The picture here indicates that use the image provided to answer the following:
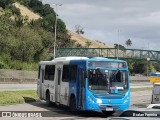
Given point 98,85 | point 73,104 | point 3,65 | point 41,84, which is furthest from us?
point 3,65

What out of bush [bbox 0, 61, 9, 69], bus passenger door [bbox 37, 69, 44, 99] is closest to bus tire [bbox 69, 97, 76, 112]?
bus passenger door [bbox 37, 69, 44, 99]

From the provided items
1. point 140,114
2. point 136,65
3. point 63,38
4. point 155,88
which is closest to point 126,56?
point 63,38

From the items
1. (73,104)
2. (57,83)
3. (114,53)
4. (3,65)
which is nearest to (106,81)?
(73,104)

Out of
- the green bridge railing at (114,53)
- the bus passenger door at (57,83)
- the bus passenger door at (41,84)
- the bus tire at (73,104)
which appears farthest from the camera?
the green bridge railing at (114,53)

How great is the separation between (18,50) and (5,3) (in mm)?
72450

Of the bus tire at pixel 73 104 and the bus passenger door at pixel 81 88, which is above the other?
the bus passenger door at pixel 81 88

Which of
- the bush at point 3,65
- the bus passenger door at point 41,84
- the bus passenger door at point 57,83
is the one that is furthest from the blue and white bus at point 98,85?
the bush at point 3,65

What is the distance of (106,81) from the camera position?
21.1m

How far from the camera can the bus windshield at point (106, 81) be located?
21.1 metres

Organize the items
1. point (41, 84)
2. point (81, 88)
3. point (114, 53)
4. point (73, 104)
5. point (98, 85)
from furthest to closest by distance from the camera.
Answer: point (114, 53) → point (41, 84) → point (73, 104) → point (81, 88) → point (98, 85)

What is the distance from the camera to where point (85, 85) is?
21.0m

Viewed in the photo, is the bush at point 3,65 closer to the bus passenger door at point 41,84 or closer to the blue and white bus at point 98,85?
the bus passenger door at point 41,84

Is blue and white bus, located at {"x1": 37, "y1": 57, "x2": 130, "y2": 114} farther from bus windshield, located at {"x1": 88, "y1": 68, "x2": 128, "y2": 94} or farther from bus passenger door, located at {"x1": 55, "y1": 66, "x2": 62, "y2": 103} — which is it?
bus passenger door, located at {"x1": 55, "y1": 66, "x2": 62, "y2": 103}

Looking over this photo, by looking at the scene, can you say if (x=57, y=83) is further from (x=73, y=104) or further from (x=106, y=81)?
(x=106, y=81)
